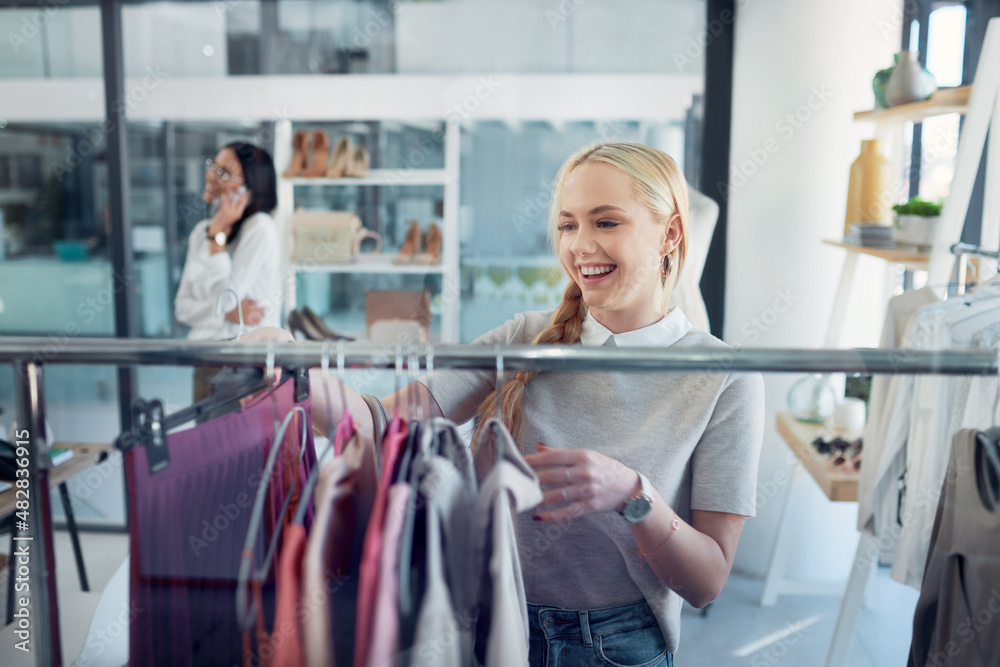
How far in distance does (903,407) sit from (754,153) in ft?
4.66

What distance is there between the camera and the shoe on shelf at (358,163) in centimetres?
326

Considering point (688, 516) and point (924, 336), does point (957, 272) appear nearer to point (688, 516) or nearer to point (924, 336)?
point (924, 336)

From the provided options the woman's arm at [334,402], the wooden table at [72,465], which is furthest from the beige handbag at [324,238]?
the woman's arm at [334,402]

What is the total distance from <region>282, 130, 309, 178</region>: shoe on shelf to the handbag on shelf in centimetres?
58

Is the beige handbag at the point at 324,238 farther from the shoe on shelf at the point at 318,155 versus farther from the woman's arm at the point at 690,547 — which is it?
the woman's arm at the point at 690,547

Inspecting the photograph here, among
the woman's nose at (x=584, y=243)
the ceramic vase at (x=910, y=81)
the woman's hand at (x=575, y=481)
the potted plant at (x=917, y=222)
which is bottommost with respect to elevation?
the woman's hand at (x=575, y=481)

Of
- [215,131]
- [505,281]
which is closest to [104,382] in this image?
[215,131]

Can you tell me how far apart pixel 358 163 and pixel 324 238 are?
34cm

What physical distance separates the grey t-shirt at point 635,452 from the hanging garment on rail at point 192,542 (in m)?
0.41

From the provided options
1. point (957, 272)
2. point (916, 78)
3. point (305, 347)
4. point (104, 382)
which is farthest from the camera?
point (104, 382)

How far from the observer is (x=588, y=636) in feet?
3.62

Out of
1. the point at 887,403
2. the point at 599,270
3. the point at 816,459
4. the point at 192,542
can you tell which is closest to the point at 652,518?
the point at 599,270

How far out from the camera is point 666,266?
125cm

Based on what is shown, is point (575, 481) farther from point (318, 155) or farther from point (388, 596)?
point (318, 155)
